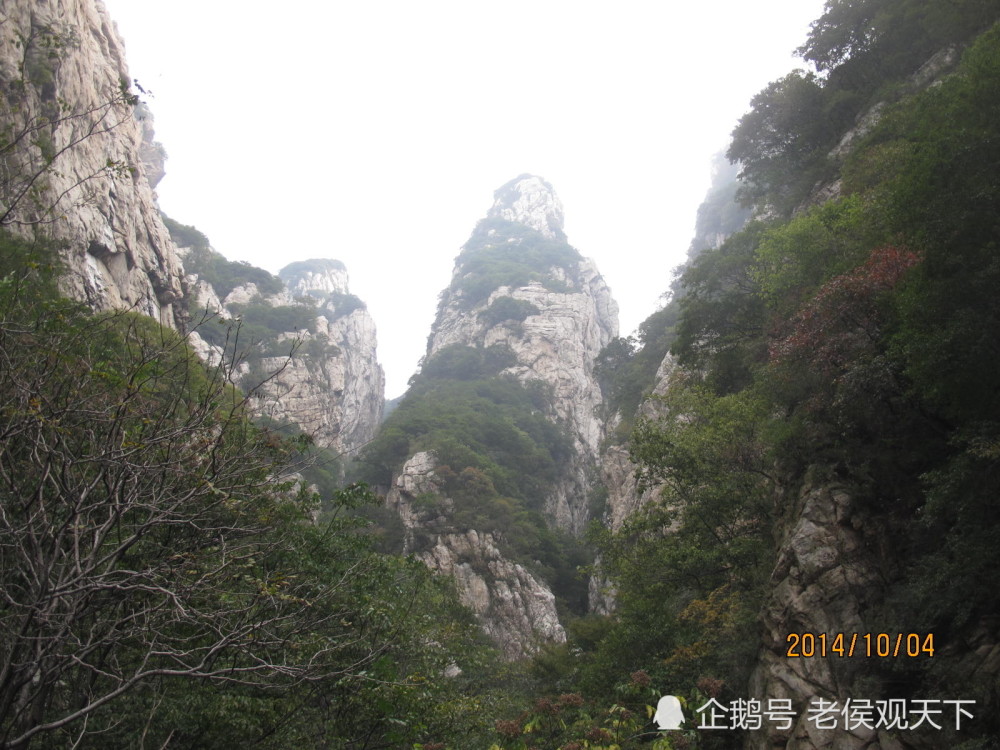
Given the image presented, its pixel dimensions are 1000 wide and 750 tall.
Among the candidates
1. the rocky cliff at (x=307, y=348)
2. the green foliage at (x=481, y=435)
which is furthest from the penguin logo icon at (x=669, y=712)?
the green foliage at (x=481, y=435)

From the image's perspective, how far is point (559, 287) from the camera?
63.7 meters

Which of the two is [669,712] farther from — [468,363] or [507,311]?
[507,311]

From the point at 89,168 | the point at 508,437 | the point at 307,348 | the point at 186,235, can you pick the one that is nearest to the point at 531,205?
the point at 186,235

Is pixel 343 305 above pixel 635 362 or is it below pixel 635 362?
above

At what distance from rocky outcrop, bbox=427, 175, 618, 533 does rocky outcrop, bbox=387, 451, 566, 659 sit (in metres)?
10.5

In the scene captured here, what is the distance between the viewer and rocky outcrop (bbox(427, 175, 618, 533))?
1817 inches

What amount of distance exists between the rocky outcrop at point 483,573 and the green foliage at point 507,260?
36.9 metres

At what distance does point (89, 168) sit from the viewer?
20047 millimetres

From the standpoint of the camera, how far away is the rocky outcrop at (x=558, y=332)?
46156 mm

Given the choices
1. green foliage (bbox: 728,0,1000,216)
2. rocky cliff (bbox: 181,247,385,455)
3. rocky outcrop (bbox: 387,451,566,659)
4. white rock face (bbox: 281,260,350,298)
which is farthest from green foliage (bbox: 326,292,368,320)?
green foliage (bbox: 728,0,1000,216)

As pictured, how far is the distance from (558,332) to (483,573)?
32560mm

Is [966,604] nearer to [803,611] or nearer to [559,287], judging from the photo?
[803,611]

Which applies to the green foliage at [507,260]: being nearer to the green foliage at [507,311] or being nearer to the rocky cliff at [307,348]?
the green foliage at [507,311]

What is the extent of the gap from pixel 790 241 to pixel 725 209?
46417mm
